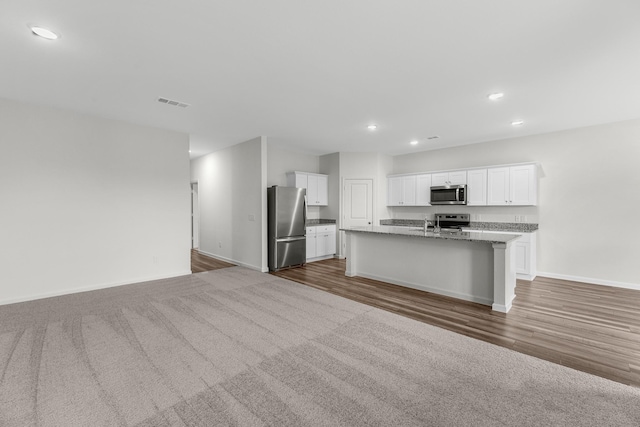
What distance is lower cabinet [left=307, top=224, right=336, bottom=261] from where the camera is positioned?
6925 mm

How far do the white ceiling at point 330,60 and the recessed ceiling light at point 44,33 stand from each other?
7 centimetres

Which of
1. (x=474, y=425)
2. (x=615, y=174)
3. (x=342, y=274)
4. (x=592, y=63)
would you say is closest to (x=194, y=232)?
(x=342, y=274)

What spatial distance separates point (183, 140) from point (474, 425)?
598 cm

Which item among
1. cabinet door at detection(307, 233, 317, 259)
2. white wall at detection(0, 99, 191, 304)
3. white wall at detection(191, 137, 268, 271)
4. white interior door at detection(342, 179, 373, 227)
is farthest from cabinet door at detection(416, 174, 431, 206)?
white wall at detection(0, 99, 191, 304)

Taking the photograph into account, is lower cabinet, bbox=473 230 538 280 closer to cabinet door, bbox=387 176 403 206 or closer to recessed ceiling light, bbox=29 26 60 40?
cabinet door, bbox=387 176 403 206

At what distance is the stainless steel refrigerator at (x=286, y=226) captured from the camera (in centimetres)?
594

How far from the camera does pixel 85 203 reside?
444 cm

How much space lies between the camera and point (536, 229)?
5.27 m

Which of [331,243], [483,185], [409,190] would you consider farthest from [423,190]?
[331,243]

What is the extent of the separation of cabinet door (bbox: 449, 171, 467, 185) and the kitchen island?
221 cm

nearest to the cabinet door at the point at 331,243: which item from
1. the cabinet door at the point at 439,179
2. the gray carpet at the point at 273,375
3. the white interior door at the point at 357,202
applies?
the white interior door at the point at 357,202

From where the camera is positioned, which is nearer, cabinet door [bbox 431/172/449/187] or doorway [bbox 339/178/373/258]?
cabinet door [bbox 431/172/449/187]

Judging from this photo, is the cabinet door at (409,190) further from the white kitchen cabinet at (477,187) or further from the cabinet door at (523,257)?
the cabinet door at (523,257)

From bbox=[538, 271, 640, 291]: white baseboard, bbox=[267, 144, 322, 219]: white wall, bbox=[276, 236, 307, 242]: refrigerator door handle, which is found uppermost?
bbox=[267, 144, 322, 219]: white wall
